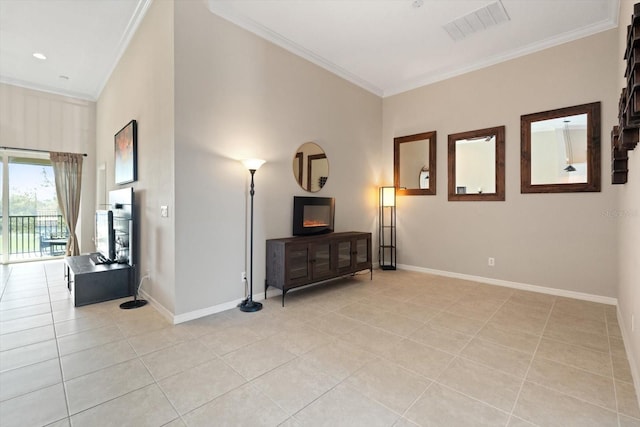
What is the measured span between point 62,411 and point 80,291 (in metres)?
2.15

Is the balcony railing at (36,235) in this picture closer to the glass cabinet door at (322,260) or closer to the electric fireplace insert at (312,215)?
the electric fireplace insert at (312,215)

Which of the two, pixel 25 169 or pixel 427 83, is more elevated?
pixel 427 83

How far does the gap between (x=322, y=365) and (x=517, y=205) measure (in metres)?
3.54

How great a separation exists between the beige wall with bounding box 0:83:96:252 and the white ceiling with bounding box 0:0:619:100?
60 centimetres

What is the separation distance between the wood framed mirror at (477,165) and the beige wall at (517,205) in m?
0.10

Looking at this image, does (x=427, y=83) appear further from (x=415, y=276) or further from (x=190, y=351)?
(x=190, y=351)

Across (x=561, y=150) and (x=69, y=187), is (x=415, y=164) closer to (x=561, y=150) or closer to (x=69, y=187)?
(x=561, y=150)

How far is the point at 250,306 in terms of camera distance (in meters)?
3.19

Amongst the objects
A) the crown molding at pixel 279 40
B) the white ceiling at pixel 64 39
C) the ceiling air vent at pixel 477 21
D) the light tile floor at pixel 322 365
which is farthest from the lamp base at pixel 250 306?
the ceiling air vent at pixel 477 21

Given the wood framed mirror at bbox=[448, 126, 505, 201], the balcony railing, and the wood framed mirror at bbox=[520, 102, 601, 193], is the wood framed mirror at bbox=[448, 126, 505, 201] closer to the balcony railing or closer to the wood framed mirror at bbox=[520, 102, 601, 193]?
→ the wood framed mirror at bbox=[520, 102, 601, 193]

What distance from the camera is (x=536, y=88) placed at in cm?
388

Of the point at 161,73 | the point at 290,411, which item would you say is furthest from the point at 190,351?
the point at 161,73

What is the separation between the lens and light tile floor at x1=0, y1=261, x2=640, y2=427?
Answer: 160 cm

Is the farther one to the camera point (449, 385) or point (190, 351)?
point (190, 351)
